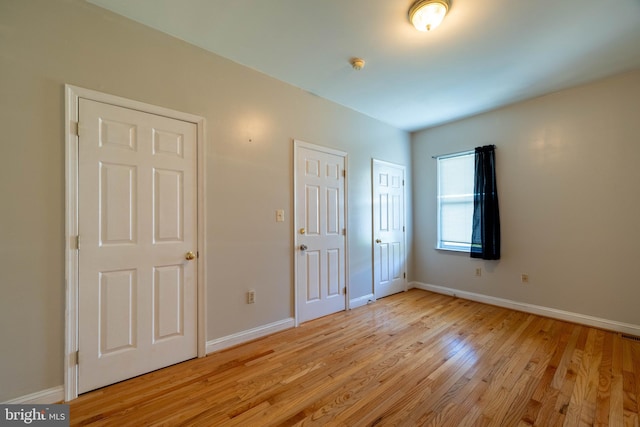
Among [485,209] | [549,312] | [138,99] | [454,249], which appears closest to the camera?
[138,99]

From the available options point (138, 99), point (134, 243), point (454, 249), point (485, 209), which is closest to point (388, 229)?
point (454, 249)

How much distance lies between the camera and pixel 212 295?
92.0 inches

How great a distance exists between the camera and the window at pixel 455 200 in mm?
3873

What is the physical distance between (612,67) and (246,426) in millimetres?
4491

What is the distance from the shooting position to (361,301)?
3588 millimetres

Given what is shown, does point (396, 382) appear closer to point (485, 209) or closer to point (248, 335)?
point (248, 335)

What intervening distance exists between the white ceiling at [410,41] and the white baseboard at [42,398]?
8.81ft

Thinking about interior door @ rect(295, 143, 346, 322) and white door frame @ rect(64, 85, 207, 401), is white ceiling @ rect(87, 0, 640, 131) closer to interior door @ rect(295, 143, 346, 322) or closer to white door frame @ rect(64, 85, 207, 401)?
white door frame @ rect(64, 85, 207, 401)

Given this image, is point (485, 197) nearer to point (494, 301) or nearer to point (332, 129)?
point (494, 301)

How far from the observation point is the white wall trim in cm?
235

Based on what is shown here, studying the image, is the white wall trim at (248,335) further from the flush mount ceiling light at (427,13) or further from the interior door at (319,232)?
the flush mount ceiling light at (427,13)

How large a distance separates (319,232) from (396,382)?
1.72m

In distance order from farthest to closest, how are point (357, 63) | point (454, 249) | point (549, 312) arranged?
point (454, 249)
point (549, 312)
point (357, 63)

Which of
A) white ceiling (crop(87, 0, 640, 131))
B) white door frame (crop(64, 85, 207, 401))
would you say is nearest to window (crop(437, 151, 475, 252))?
white ceiling (crop(87, 0, 640, 131))
